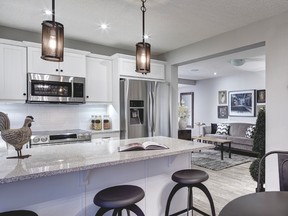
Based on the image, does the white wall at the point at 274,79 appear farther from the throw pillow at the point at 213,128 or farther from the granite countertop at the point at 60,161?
the throw pillow at the point at 213,128

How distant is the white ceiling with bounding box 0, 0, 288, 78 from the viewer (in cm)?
245

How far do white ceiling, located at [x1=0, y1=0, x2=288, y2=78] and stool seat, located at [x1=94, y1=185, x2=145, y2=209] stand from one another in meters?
2.04

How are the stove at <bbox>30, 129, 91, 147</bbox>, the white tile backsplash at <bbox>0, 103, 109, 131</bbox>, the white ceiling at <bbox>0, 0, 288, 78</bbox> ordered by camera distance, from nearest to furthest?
1. the white ceiling at <bbox>0, 0, 288, 78</bbox>
2. the stove at <bbox>30, 129, 91, 147</bbox>
3. the white tile backsplash at <bbox>0, 103, 109, 131</bbox>

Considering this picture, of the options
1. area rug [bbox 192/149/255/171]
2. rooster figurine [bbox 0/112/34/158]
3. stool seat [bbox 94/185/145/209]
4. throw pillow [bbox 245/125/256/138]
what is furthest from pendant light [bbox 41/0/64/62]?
throw pillow [bbox 245/125/256/138]

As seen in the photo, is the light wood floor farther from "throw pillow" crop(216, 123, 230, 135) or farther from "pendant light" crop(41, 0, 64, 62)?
"pendant light" crop(41, 0, 64, 62)

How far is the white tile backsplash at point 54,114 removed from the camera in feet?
11.1

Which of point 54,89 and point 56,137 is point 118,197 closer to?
point 56,137

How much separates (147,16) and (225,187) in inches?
120

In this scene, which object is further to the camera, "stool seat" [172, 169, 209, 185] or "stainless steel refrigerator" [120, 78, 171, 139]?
"stainless steel refrigerator" [120, 78, 171, 139]

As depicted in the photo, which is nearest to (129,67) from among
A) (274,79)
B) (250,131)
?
(274,79)

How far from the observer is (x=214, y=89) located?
8031 millimetres

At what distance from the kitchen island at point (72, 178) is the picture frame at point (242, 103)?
551 cm

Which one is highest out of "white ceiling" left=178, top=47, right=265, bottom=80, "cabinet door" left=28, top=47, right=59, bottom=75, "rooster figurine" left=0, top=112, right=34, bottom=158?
"white ceiling" left=178, top=47, right=265, bottom=80

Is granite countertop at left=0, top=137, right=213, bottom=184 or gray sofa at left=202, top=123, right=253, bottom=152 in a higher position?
granite countertop at left=0, top=137, right=213, bottom=184
